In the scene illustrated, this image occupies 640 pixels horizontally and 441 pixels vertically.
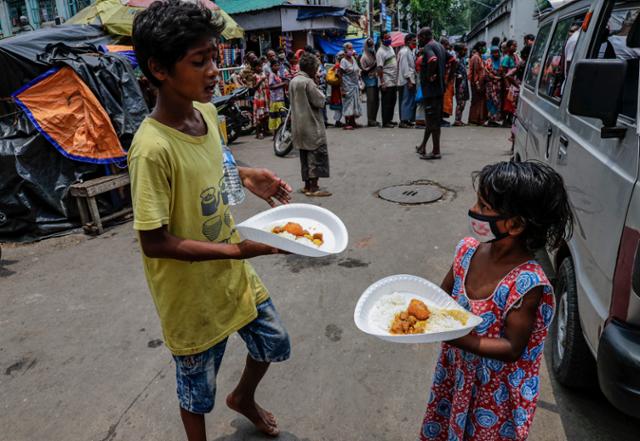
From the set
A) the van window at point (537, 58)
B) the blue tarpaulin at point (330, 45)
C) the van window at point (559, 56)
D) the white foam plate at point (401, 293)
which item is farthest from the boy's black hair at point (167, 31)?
the blue tarpaulin at point (330, 45)

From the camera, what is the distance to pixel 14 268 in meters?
4.74

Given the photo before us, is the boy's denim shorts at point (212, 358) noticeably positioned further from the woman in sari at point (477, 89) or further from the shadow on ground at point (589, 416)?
the woman in sari at point (477, 89)

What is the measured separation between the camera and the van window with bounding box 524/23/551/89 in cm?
419

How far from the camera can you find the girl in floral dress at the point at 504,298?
1413mm

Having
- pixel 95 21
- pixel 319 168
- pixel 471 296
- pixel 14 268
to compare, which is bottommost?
pixel 14 268

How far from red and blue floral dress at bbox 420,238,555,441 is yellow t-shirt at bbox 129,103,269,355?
2.87 feet

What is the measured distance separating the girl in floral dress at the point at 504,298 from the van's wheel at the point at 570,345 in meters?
0.97

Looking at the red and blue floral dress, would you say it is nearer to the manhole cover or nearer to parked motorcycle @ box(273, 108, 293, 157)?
the manhole cover

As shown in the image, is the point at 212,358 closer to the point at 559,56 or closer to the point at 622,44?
the point at 622,44

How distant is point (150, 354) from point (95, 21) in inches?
263

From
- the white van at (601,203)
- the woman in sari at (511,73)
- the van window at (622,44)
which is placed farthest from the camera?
the woman in sari at (511,73)

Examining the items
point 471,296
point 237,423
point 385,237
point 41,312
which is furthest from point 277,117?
point 471,296

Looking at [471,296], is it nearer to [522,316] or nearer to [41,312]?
[522,316]

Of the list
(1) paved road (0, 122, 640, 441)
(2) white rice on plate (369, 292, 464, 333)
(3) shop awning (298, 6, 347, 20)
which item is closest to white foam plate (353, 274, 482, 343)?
(2) white rice on plate (369, 292, 464, 333)
